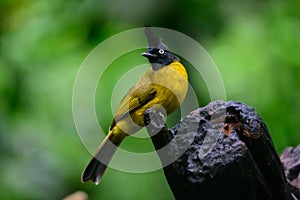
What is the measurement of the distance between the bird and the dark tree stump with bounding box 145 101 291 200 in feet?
1.73

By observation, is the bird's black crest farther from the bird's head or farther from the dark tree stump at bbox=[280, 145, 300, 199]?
the dark tree stump at bbox=[280, 145, 300, 199]

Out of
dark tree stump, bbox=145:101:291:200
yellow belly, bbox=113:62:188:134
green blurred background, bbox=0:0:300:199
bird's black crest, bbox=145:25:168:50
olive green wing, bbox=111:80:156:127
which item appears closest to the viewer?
dark tree stump, bbox=145:101:291:200

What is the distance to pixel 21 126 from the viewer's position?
3029 mm

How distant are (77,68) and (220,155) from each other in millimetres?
1750

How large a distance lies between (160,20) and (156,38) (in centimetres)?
140

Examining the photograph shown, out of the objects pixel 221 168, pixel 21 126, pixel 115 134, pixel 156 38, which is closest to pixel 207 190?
pixel 221 168

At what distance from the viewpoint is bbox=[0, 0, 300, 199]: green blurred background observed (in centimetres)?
293

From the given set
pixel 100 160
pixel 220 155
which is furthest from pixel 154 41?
pixel 220 155

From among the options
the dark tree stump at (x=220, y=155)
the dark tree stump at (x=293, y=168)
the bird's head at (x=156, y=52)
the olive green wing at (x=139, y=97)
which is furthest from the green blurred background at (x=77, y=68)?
the dark tree stump at (x=220, y=155)

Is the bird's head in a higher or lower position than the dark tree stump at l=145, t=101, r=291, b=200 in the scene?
higher

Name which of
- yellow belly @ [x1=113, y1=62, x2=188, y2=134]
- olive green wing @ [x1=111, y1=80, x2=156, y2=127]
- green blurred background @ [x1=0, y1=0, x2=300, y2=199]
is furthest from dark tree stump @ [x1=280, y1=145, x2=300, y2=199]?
green blurred background @ [x1=0, y1=0, x2=300, y2=199]

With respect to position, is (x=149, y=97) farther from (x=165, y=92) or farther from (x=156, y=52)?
(x=156, y=52)

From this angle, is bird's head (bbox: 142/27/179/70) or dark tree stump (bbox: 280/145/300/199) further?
bird's head (bbox: 142/27/179/70)

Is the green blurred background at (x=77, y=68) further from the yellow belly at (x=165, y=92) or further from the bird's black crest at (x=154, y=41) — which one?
the bird's black crest at (x=154, y=41)
